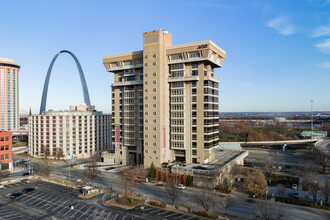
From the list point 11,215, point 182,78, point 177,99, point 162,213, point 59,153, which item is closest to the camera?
point 11,215

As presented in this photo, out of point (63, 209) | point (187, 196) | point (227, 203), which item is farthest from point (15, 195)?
point (227, 203)

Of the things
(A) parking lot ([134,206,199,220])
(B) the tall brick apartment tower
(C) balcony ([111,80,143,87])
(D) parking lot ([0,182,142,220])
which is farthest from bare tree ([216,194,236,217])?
(C) balcony ([111,80,143,87])

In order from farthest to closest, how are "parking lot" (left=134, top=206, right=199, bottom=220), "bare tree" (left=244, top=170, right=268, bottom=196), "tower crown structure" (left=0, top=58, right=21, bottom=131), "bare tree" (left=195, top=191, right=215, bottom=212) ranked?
"tower crown structure" (left=0, top=58, right=21, bottom=131)
"bare tree" (left=244, top=170, right=268, bottom=196)
"bare tree" (left=195, top=191, right=215, bottom=212)
"parking lot" (left=134, top=206, right=199, bottom=220)

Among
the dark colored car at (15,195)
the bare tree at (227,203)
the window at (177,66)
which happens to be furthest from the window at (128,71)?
the bare tree at (227,203)

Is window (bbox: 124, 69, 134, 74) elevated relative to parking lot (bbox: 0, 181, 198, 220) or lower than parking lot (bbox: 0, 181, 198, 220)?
elevated

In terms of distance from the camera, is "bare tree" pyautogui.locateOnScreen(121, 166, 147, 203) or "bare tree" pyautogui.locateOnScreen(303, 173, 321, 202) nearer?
"bare tree" pyautogui.locateOnScreen(303, 173, 321, 202)

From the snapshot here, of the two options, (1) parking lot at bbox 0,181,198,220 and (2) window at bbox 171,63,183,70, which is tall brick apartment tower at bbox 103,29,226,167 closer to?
(2) window at bbox 171,63,183,70

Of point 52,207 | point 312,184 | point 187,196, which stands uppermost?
point 312,184

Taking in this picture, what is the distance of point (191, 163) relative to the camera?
265ft

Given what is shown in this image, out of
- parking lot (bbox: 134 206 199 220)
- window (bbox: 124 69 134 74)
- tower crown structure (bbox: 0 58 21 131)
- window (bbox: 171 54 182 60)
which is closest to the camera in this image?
parking lot (bbox: 134 206 199 220)

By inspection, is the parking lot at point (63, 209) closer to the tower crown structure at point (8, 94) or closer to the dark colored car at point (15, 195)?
the dark colored car at point (15, 195)

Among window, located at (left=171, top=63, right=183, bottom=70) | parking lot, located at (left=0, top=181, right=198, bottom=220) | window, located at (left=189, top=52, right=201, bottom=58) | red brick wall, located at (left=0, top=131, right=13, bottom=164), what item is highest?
window, located at (left=189, top=52, right=201, bottom=58)

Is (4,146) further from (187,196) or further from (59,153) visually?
(187,196)

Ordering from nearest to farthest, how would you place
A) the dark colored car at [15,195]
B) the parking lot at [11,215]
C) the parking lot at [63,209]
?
the parking lot at [11,215] < the parking lot at [63,209] < the dark colored car at [15,195]
